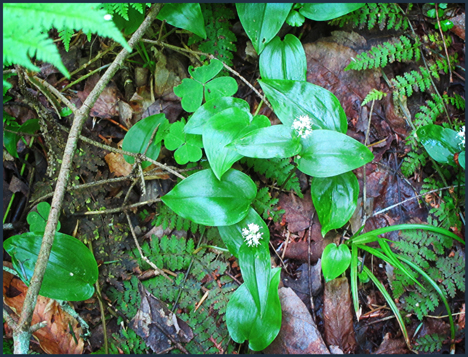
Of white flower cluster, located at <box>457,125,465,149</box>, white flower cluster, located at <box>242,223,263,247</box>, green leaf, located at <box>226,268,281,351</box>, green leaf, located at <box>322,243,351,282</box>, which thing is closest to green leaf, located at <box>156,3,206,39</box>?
white flower cluster, located at <box>242,223,263,247</box>

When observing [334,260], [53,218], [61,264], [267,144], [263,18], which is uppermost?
[263,18]

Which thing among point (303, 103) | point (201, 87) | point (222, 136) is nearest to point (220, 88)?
point (201, 87)

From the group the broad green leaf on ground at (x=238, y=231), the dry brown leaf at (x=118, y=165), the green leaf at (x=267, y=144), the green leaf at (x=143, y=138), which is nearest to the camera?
the green leaf at (x=267, y=144)

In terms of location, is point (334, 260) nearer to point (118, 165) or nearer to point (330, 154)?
point (330, 154)

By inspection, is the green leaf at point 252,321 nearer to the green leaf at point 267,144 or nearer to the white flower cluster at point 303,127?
the green leaf at point 267,144

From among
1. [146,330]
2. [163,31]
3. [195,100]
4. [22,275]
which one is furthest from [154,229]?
[163,31]

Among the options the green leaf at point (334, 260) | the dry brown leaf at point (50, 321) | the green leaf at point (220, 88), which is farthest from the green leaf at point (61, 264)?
the green leaf at point (334, 260)

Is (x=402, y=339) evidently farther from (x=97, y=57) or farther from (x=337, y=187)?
(x=97, y=57)

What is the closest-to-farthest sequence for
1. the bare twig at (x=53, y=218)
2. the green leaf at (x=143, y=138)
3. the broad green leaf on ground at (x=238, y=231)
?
the bare twig at (x=53, y=218)
the broad green leaf on ground at (x=238, y=231)
the green leaf at (x=143, y=138)
